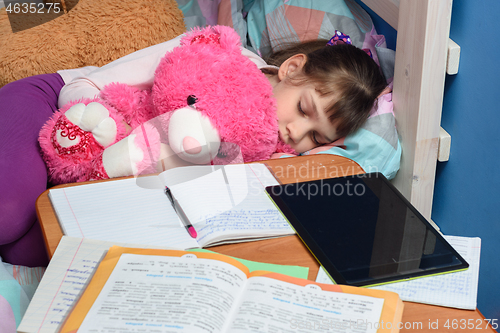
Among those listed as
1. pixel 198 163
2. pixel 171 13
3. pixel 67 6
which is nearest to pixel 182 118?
pixel 198 163

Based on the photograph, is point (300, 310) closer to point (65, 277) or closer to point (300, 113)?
point (65, 277)

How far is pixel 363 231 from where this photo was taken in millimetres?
666

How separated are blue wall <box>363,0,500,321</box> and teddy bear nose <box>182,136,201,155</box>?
0.64 metres

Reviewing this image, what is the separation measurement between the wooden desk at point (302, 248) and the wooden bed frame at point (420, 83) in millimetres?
247

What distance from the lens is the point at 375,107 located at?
107cm

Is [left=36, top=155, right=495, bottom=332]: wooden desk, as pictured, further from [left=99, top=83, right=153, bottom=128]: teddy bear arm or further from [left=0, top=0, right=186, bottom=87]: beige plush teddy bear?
[left=0, top=0, right=186, bottom=87]: beige plush teddy bear

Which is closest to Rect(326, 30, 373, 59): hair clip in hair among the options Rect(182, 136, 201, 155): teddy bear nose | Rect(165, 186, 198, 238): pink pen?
Rect(182, 136, 201, 155): teddy bear nose

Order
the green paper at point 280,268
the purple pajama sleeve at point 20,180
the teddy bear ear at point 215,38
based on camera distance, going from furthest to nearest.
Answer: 1. the teddy bear ear at point 215,38
2. the purple pajama sleeve at point 20,180
3. the green paper at point 280,268

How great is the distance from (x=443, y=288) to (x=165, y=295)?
378 mm

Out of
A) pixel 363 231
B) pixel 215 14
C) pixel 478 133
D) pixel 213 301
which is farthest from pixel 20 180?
pixel 215 14

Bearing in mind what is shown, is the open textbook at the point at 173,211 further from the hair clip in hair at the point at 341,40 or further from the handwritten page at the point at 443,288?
the hair clip in hair at the point at 341,40

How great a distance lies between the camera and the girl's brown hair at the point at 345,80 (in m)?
0.99

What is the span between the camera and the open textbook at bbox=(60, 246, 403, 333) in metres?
0.48

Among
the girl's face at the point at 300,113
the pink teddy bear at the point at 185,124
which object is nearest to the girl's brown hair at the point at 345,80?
the girl's face at the point at 300,113
